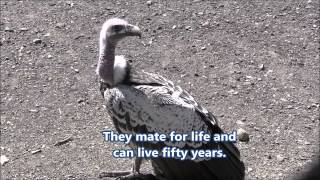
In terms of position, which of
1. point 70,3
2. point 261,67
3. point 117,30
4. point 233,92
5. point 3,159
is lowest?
point 3,159

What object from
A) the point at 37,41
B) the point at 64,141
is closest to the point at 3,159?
the point at 64,141

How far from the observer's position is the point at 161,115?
406 centimetres

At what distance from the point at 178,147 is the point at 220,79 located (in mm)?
2202

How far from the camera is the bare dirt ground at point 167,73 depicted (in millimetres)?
5090

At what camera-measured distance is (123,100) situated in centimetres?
419

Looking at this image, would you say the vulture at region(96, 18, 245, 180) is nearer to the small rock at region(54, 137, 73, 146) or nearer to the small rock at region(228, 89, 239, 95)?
the small rock at region(54, 137, 73, 146)

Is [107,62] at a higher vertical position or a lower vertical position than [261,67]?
higher

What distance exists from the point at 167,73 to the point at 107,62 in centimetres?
184

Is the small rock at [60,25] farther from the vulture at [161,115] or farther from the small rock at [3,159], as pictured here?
the vulture at [161,115]

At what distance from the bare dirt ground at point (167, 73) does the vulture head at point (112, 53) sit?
3.38 feet

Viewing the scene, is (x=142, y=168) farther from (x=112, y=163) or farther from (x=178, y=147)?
(x=178, y=147)

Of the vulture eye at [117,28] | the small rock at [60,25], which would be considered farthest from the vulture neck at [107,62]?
the small rock at [60,25]

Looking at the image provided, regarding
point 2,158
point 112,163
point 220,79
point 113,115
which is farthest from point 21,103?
point 220,79

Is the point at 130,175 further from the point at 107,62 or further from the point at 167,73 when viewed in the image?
the point at 167,73
